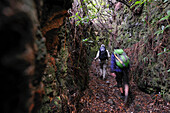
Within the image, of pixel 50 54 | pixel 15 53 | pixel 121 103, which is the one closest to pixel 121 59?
pixel 121 103

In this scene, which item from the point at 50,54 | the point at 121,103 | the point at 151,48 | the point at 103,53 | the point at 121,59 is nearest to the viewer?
the point at 50,54

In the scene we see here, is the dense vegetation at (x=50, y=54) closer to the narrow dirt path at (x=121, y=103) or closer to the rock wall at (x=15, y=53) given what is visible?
the rock wall at (x=15, y=53)

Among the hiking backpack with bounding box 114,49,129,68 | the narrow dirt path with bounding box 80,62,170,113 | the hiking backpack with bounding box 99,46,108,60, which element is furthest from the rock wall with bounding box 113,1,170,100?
the hiking backpack with bounding box 99,46,108,60

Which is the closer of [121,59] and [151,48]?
[121,59]

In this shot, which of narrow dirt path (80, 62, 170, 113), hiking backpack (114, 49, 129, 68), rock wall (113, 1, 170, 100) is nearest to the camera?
narrow dirt path (80, 62, 170, 113)

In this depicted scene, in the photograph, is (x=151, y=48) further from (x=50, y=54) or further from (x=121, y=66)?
(x=50, y=54)

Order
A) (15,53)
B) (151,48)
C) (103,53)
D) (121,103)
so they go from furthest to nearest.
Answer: (103,53)
(151,48)
(121,103)
(15,53)

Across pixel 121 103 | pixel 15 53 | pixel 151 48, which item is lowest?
pixel 121 103

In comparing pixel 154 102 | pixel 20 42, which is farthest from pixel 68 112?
pixel 154 102

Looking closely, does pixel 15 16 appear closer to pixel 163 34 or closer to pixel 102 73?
pixel 163 34

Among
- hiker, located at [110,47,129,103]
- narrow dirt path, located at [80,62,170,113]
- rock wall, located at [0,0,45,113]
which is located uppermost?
rock wall, located at [0,0,45,113]

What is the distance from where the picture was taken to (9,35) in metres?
0.57

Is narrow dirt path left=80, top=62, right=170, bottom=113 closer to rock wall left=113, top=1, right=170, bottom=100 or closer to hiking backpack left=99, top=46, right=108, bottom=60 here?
rock wall left=113, top=1, right=170, bottom=100

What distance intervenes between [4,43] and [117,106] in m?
4.07
